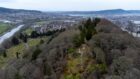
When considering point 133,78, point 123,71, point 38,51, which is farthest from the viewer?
point 38,51

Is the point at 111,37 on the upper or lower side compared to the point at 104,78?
upper

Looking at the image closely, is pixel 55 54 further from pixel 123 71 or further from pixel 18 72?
pixel 123 71

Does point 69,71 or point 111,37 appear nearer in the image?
point 69,71

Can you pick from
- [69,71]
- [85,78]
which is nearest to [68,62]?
[69,71]

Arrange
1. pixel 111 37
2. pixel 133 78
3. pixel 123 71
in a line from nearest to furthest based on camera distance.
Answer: pixel 133 78
pixel 123 71
pixel 111 37

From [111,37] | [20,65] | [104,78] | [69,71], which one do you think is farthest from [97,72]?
[20,65]

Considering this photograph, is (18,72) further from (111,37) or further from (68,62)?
(111,37)
